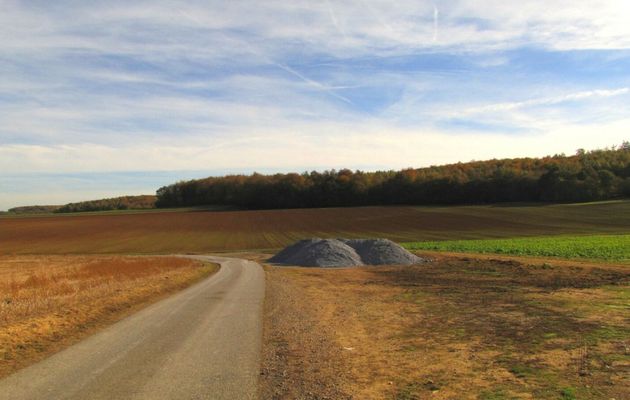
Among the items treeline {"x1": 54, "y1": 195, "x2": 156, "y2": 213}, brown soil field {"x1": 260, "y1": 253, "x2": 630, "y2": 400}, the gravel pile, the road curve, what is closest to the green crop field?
the gravel pile

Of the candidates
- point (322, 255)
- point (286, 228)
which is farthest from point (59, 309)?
point (286, 228)

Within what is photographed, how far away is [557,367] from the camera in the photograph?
9180 mm

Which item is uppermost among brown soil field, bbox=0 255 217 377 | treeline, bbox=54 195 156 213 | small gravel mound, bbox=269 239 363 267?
treeline, bbox=54 195 156 213

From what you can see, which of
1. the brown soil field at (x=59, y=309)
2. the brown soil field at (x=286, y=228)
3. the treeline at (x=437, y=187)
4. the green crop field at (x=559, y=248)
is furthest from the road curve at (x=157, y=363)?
the treeline at (x=437, y=187)

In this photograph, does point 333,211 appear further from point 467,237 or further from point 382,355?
point 382,355

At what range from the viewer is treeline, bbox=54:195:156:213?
561 ft

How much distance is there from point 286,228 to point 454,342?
74.1 m

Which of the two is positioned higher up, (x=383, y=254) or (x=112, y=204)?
(x=112, y=204)

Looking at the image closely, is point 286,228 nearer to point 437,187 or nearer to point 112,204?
point 437,187

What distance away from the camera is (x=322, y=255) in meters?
45.0

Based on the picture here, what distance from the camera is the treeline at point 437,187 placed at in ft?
341

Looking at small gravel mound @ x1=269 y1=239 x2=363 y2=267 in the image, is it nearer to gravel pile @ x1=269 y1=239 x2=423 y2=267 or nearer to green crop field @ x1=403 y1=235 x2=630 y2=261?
gravel pile @ x1=269 y1=239 x2=423 y2=267

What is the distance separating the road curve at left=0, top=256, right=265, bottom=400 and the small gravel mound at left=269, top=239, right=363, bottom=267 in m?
28.0

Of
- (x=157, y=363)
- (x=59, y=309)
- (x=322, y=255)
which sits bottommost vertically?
(x=322, y=255)
